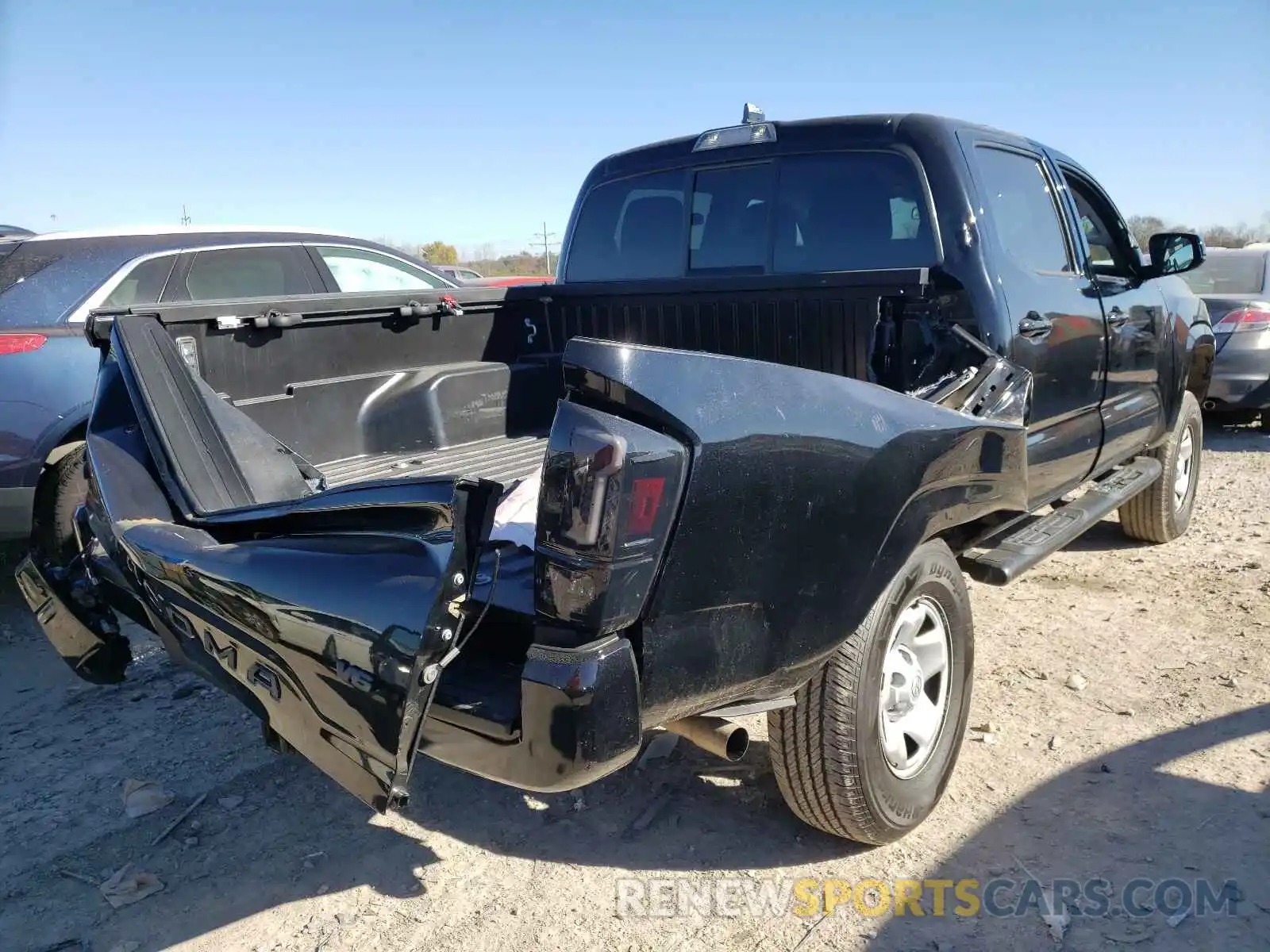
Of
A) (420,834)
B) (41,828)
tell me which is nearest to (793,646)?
(420,834)

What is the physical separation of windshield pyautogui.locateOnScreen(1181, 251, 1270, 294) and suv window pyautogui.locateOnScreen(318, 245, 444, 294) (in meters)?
6.76

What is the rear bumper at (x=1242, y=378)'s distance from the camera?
8.04m

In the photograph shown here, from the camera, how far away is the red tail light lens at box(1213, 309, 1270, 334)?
812 cm

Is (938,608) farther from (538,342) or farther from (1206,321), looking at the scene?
(1206,321)

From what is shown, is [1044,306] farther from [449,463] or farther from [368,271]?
[368,271]

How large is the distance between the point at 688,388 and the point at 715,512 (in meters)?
0.26

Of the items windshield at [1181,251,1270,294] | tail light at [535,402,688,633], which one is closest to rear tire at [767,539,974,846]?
tail light at [535,402,688,633]

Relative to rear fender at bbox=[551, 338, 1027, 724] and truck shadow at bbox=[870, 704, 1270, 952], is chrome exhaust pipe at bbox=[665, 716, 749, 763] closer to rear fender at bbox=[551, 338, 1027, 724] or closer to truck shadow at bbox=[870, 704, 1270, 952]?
rear fender at bbox=[551, 338, 1027, 724]

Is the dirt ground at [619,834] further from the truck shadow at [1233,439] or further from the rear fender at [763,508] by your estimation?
the truck shadow at [1233,439]

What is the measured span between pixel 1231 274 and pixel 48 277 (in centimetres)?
946

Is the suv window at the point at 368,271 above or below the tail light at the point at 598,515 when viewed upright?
above

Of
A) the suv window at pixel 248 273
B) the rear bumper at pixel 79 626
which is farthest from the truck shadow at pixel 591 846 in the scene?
the suv window at pixel 248 273

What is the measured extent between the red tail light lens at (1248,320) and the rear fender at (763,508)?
285 inches

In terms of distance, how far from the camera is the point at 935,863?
2646mm
